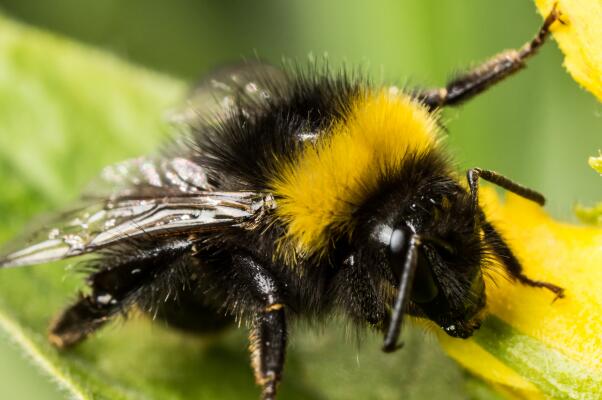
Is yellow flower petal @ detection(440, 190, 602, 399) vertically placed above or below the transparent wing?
below

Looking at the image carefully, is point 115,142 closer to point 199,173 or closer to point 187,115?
point 187,115

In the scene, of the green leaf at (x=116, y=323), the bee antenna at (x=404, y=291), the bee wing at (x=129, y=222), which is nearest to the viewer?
the bee antenna at (x=404, y=291)

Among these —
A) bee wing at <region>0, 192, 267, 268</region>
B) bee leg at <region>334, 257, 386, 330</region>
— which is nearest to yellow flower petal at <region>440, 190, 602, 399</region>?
bee leg at <region>334, 257, 386, 330</region>

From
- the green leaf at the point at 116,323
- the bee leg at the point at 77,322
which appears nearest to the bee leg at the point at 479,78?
the green leaf at the point at 116,323

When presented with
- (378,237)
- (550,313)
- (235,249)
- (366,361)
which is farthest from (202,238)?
(550,313)

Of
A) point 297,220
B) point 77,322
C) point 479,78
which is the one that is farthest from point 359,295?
point 77,322

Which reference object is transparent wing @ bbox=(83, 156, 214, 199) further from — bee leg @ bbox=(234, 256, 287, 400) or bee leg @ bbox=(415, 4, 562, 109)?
bee leg @ bbox=(415, 4, 562, 109)

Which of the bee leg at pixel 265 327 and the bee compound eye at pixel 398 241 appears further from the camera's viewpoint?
the bee leg at pixel 265 327

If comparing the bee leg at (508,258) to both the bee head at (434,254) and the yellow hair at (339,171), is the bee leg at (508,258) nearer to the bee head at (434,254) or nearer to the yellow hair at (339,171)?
the bee head at (434,254)
